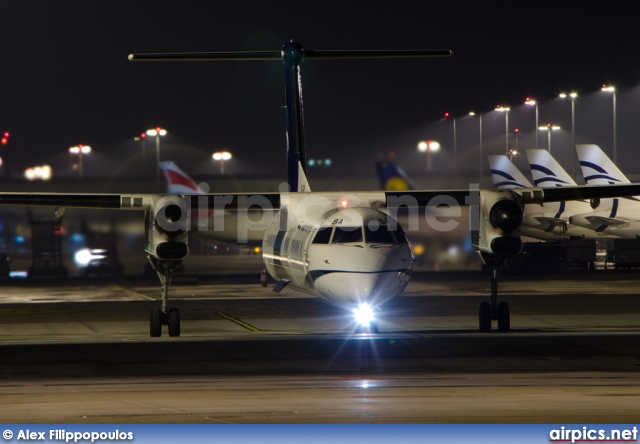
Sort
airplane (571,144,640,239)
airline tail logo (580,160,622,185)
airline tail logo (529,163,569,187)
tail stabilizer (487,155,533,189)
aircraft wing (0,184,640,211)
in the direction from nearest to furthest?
aircraft wing (0,184,640,211) < airplane (571,144,640,239) < airline tail logo (580,160,622,185) < airline tail logo (529,163,569,187) < tail stabilizer (487,155,533,189)

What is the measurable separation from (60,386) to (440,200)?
12234mm

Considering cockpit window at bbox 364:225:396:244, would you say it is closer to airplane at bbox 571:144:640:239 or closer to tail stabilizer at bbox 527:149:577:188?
airplane at bbox 571:144:640:239

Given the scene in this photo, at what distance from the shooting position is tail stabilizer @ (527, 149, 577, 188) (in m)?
62.4

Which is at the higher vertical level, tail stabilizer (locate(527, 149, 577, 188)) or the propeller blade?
tail stabilizer (locate(527, 149, 577, 188))

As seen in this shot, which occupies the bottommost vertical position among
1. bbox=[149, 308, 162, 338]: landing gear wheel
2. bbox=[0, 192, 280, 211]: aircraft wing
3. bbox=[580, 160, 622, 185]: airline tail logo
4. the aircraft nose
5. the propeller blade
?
bbox=[149, 308, 162, 338]: landing gear wheel

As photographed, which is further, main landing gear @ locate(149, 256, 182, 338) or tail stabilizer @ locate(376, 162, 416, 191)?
tail stabilizer @ locate(376, 162, 416, 191)

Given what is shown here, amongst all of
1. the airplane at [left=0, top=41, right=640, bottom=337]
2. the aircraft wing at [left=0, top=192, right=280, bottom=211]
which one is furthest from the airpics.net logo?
the aircraft wing at [left=0, top=192, right=280, bottom=211]

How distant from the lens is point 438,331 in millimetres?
22188

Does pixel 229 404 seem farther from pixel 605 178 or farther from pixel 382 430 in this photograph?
pixel 605 178

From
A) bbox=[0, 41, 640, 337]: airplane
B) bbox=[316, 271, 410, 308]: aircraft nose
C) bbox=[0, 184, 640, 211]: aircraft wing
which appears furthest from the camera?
bbox=[0, 184, 640, 211]: aircraft wing

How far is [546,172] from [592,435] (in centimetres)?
5451

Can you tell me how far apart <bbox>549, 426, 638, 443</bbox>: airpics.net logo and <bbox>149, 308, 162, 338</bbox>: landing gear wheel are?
1281cm

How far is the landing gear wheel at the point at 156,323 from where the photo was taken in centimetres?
2144

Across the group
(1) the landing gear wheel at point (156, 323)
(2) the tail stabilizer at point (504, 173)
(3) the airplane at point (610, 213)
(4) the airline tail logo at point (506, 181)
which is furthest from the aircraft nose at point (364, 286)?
(2) the tail stabilizer at point (504, 173)
